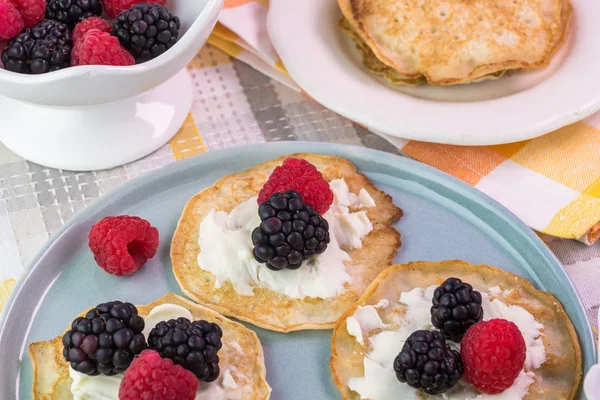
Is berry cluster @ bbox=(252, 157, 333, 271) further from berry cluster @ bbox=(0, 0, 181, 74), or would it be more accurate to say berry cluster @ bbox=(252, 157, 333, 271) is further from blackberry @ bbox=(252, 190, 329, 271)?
berry cluster @ bbox=(0, 0, 181, 74)

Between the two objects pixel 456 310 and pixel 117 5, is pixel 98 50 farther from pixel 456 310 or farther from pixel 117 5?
pixel 456 310

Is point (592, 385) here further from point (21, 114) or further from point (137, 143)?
point (21, 114)

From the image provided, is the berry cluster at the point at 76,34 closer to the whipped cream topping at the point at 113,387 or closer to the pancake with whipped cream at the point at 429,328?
the whipped cream topping at the point at 113,387

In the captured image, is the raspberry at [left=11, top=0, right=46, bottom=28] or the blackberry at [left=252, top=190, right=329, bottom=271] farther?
the raspberry at [left=11, top=0, right=46, bottom=28]

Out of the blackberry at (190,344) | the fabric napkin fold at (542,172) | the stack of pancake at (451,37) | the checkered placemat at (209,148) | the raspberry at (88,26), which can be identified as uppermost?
the stack of pancake at (451,37)

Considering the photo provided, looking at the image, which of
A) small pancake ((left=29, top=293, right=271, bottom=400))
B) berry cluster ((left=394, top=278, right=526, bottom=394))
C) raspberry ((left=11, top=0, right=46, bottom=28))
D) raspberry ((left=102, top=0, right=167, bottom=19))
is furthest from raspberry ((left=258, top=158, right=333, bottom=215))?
raspberry ((left=11, top=0, right=46, bottom=28))

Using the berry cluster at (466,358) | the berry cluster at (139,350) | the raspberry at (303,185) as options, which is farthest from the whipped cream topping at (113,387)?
the raspberry at (303,185)

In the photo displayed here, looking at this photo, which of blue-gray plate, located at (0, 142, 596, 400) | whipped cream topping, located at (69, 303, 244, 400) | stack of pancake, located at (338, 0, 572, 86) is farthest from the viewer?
stack of pancake, located at (338, 0, 572, 86)
